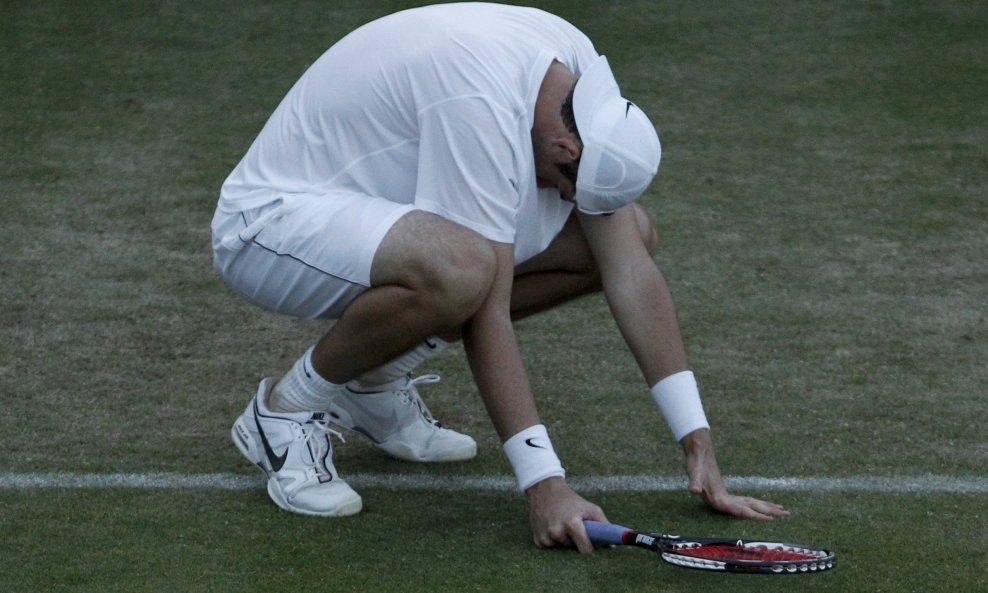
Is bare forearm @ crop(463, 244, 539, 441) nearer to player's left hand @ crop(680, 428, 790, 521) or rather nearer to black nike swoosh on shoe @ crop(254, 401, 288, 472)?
player's left hand @ crop(680, 428, 790, 521)

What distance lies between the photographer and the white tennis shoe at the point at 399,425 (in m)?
3.47

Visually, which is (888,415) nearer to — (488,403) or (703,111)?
(488,403)

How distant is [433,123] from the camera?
292 centimetres

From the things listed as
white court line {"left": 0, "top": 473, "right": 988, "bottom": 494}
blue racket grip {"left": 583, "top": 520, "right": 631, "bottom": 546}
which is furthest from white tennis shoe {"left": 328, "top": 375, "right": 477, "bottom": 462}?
blue racket grip {"left": 583, "top": 520, "right": 631, "bottom": 546}

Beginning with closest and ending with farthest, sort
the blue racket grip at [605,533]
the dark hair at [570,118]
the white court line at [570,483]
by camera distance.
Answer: the blue racket grip at [605,533] → the dark hair at [570,118] → the white court line at [570,483]

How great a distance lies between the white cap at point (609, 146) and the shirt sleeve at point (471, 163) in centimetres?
15

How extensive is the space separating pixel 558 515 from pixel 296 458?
0.64 meters

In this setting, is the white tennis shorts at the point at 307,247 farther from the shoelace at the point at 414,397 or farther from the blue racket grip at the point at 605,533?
the blue racket grip at the point at 605,533

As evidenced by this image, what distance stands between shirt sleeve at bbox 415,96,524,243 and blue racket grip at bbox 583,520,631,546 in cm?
61

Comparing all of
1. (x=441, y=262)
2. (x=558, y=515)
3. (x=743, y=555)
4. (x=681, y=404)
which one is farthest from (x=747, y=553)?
(x=441, y=262)

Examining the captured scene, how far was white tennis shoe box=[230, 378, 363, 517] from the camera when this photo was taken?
3.12m

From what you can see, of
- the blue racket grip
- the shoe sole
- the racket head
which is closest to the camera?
the racket head

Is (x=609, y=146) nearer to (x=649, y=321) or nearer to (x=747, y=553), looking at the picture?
(x=649, y=321)

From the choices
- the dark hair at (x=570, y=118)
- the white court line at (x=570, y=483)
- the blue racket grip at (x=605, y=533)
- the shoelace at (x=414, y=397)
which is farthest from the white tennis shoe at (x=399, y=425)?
the dark hair at (x=570, y=118)
